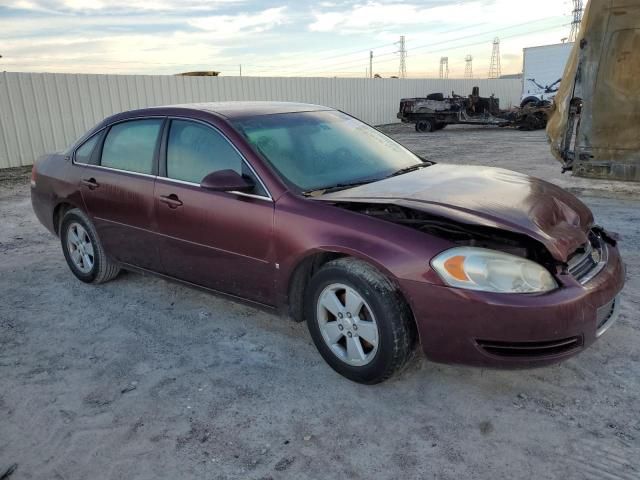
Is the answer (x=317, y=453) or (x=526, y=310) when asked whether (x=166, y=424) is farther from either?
(x=526, y=310)

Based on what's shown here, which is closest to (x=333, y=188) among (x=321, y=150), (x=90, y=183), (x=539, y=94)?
(x=321, y=150)

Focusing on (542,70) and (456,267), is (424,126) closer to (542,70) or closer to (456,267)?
(542,70)

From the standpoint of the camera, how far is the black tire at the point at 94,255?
15.2ft

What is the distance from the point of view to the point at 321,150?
12.3 feet

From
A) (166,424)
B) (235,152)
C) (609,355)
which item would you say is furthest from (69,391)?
(609,355)

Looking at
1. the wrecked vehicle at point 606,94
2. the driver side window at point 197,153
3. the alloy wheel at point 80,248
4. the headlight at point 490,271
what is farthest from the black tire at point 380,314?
the wrecked vehicle at point 606,94

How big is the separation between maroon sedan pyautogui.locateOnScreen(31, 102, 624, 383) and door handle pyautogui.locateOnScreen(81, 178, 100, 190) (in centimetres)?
2

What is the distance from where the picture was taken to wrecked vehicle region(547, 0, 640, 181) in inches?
254

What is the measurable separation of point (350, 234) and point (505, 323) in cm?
92

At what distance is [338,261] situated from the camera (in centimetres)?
301

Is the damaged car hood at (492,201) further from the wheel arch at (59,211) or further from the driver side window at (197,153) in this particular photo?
the wheel arch at (59,211)

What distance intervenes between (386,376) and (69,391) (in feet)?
6.16

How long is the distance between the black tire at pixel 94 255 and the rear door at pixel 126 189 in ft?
0.39

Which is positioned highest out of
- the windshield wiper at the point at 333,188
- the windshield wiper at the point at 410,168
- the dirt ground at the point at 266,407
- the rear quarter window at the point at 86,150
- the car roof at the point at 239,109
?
the car roof at the point at 239,109
